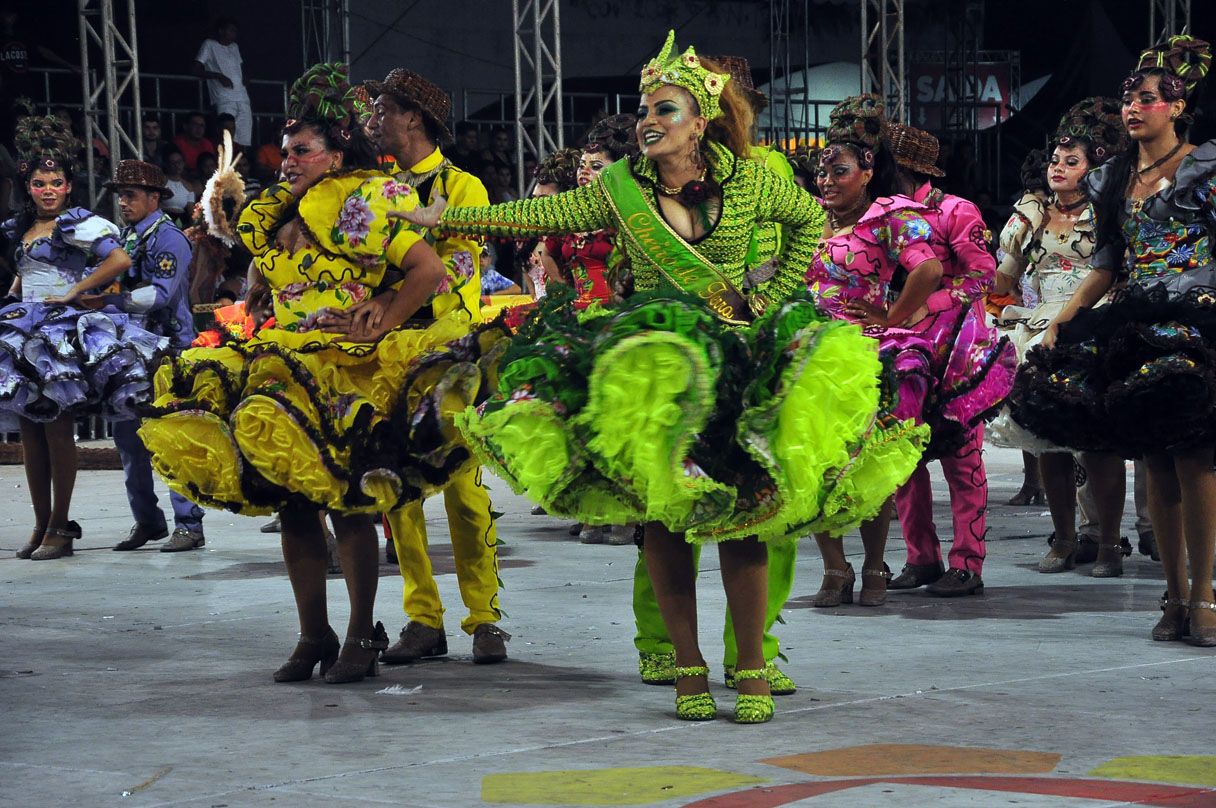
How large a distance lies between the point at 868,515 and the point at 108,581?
185 inches

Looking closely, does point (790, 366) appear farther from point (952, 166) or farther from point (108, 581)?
point (952, 166)

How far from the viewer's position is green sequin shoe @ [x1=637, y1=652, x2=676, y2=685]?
569cm

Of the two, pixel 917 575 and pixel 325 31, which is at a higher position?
pixel 325 31

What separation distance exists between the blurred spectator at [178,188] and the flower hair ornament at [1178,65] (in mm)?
11228

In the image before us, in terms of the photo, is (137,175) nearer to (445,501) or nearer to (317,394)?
(445,501)

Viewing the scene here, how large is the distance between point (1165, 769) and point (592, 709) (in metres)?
1.70

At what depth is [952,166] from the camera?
20.8m

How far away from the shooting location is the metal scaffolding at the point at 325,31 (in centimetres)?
1906

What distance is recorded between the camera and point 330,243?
230 inches

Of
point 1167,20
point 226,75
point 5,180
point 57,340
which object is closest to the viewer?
point 57,340

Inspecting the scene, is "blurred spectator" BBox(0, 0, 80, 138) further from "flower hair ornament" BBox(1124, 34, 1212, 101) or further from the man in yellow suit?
"flower hair ornament" BBox(1124, 34, 1212, 101)

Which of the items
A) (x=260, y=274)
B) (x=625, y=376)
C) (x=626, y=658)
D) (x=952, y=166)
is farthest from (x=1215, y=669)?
(x=952, y=166)

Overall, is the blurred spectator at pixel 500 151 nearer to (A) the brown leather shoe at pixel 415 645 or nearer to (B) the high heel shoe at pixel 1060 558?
(B) the high heel shoe at pixel 1060 558

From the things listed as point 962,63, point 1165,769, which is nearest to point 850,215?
point 1165,769
